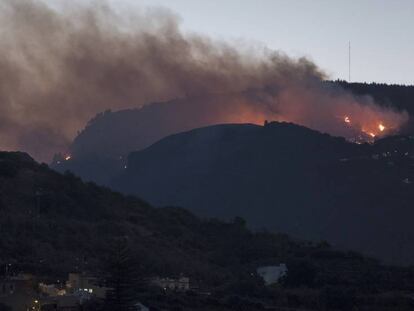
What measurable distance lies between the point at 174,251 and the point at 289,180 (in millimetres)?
49671

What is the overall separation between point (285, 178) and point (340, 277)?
61.6m

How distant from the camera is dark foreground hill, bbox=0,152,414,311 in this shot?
65438mm

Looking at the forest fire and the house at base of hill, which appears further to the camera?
the forest fire

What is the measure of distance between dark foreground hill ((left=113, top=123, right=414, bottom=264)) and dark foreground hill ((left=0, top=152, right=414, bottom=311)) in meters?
18.9

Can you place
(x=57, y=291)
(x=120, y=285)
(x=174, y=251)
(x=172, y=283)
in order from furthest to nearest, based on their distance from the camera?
1. (x=174, y=251)
2. (x=172, y=283)
3. (x=57, y=291)
4. (x=120, y=285)

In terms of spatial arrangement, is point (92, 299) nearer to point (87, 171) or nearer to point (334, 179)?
point (334, 179)

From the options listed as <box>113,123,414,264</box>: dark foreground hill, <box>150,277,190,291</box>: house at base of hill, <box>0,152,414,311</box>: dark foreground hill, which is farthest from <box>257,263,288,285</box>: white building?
<box>113,123,414,264</box>: dark foreground hill

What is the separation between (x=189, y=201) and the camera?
13475cm

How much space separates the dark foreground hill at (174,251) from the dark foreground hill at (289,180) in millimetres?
18930

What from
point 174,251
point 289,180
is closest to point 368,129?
point 289,180

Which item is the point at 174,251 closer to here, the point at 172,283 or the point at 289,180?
the point at 172,283

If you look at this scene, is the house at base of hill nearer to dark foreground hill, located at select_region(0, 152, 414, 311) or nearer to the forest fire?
dark foreground hill, located at select_region(0, 152, 414, 311)

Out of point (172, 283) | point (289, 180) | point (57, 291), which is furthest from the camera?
point (289, 180)

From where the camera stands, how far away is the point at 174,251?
8650 centimetres
